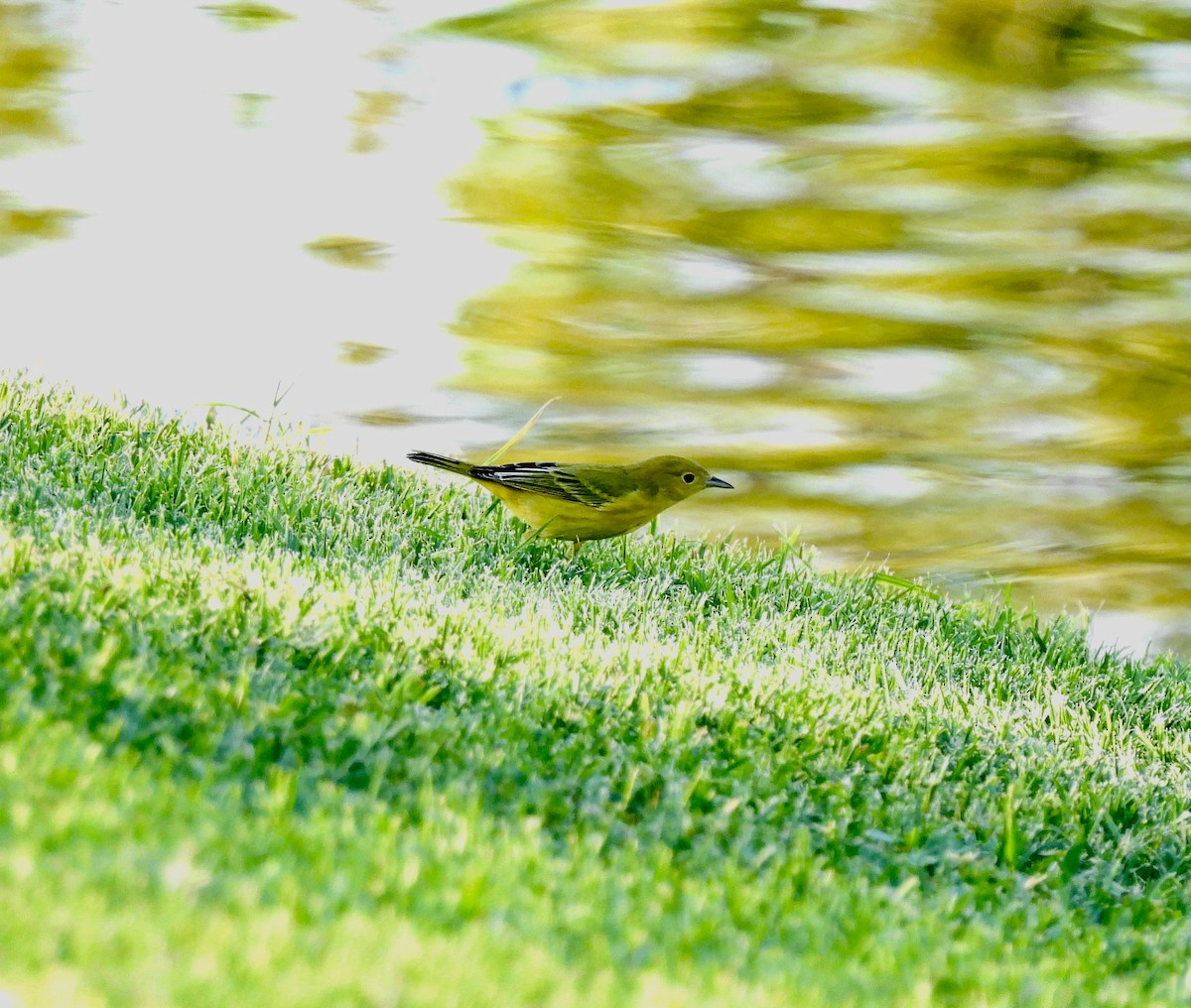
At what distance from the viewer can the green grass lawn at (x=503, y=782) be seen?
2812 millimetres

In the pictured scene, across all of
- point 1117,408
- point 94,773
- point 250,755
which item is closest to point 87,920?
point 94,773

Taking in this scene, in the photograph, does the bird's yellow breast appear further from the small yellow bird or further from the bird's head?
the bird's head

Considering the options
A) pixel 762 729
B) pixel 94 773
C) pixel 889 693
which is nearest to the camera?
pixel 94 773

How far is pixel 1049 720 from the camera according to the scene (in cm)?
536

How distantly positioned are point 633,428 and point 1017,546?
2.63 metres

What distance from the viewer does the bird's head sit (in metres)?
6.64

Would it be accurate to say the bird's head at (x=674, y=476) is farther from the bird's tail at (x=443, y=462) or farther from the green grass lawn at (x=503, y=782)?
the bird's tail at (x=443, y=462)

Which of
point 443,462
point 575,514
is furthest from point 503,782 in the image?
point 443,462

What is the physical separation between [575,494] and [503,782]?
100 inches

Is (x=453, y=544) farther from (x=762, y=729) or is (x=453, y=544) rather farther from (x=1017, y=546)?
(x=1017, y=546)

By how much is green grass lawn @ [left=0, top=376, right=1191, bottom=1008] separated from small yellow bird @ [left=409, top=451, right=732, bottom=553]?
26cm

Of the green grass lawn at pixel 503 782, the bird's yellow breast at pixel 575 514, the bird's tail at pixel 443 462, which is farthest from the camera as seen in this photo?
the bird's tail at pixel 443 462

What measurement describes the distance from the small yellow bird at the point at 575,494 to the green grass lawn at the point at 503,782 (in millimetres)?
256

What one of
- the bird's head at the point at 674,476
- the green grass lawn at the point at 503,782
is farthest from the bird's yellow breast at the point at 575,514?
the green grass lawn at the point at 503,782
